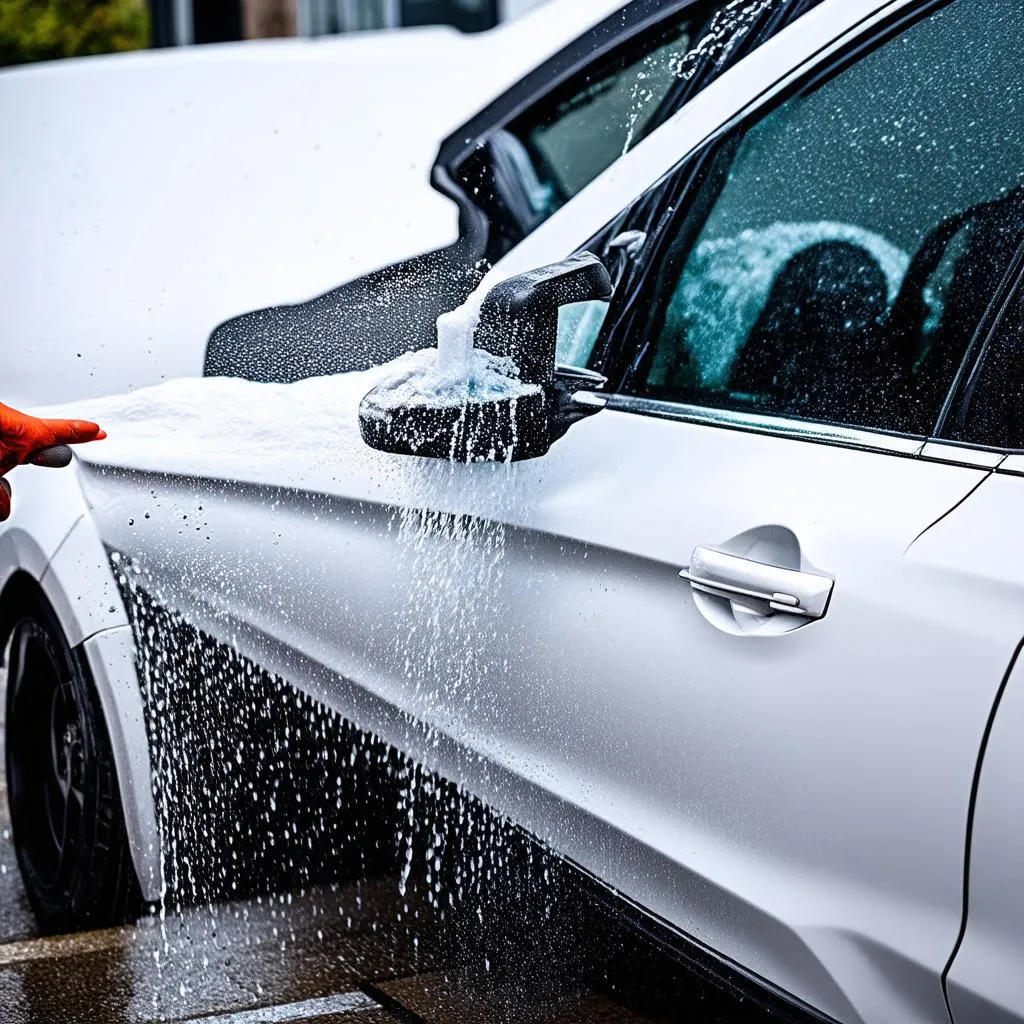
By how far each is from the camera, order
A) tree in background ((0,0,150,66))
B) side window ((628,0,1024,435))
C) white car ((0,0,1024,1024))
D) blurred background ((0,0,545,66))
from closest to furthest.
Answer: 1. white car ((0,0,1024,1024))
2. side window ((628,0,1024,435))
3. blurred background ((0,0,545,66))
4. tree in background ((0,0,150,66))

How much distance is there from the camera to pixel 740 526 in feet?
5.65

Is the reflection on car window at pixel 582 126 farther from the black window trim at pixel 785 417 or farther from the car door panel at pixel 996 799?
the car door panel at pixel 996 799

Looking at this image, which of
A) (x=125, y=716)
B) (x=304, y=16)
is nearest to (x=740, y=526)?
(x=125, y=716)

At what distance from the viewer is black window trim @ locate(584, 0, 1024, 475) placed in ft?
5.44

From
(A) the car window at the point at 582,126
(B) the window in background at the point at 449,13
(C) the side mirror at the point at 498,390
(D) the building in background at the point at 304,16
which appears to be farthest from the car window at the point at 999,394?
(B) the window in background at the point at 449,13

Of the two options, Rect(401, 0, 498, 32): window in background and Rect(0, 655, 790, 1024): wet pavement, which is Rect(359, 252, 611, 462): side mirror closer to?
Rect(0, 655, 790, 1024): wet pavement

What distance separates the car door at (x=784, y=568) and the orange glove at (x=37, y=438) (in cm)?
56

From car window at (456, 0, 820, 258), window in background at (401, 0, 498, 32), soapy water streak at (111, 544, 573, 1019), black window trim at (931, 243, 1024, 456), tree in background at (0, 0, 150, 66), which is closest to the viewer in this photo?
black window trim at (931, 243, 1024, 456)

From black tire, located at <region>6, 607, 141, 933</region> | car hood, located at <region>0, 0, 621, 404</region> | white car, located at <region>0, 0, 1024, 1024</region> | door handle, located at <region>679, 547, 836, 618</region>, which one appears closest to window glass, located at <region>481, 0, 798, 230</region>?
car hood, located at <region>0, 0, 621, 404</region>

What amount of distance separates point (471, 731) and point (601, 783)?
0.93 ft

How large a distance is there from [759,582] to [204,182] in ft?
6.11

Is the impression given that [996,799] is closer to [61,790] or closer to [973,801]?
[973,801]

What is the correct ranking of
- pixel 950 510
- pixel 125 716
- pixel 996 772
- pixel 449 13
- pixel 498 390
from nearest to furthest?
pixel 996 772
pixel 950 510
pixel 498 390
pixel 125 716
pixel 449 13

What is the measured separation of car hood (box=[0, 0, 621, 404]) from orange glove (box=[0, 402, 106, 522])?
0.29m
